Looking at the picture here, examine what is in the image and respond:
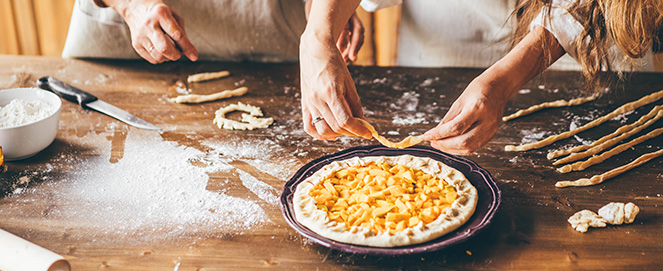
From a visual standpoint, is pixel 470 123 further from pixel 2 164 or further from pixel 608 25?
pixel 2 164

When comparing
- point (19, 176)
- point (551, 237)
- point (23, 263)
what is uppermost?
point (551, 237)

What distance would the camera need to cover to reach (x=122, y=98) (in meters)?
2.13

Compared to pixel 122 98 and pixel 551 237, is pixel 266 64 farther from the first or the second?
pixel 551 237

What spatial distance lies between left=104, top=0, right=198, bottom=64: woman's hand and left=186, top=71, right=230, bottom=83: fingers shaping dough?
243mm

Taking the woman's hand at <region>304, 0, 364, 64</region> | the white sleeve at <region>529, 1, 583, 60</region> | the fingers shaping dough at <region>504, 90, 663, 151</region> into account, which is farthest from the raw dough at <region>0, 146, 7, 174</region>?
the white sleeve at <region>529, 1, 583, 60</region>

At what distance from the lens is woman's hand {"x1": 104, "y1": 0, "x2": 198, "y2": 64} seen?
1.94 metres

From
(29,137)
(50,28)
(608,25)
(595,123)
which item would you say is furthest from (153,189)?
(50,28)

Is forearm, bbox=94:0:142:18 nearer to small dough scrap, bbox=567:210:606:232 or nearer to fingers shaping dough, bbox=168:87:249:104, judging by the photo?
fingers shaping dough, bbox=168:87:249:104

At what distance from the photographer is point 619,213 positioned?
135cm

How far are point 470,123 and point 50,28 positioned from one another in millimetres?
3584

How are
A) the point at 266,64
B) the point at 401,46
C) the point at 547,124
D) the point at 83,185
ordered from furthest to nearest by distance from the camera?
the point at 401,46 → the point at 266,64 → the point at 547,124 → the point at 83,185

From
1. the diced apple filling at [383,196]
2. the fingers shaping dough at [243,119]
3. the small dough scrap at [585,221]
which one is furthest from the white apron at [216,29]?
the small dough scrap at [585,221]

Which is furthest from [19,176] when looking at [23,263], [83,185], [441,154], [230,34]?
[441,154]

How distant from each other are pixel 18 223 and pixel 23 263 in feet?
0.99
